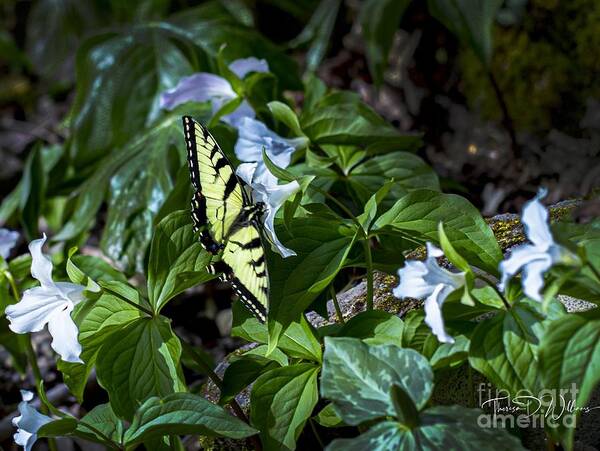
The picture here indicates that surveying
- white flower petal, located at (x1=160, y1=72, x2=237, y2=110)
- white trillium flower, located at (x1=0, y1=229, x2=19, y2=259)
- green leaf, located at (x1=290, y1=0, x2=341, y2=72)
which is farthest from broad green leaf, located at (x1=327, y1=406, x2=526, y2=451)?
green leaf, located at (x1=290, y1=0, x2=341, y2=72)

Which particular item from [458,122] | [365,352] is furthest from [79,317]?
[458,122]

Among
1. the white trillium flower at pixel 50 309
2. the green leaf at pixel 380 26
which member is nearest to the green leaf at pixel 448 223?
the white trillium flower at pixel 50 309

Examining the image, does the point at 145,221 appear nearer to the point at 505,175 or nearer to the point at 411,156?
the point at 411,156

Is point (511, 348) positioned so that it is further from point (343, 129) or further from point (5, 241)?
point (5, 241)

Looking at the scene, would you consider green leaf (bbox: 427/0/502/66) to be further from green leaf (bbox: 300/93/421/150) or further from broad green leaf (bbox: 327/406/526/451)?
→ broad green leaf (bbox: 327/406/526/451)

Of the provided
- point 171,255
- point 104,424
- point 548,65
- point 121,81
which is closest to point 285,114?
point 171,255

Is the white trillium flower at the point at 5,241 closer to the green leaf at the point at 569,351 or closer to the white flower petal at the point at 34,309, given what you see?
the white flower petal at the point at 34,309
